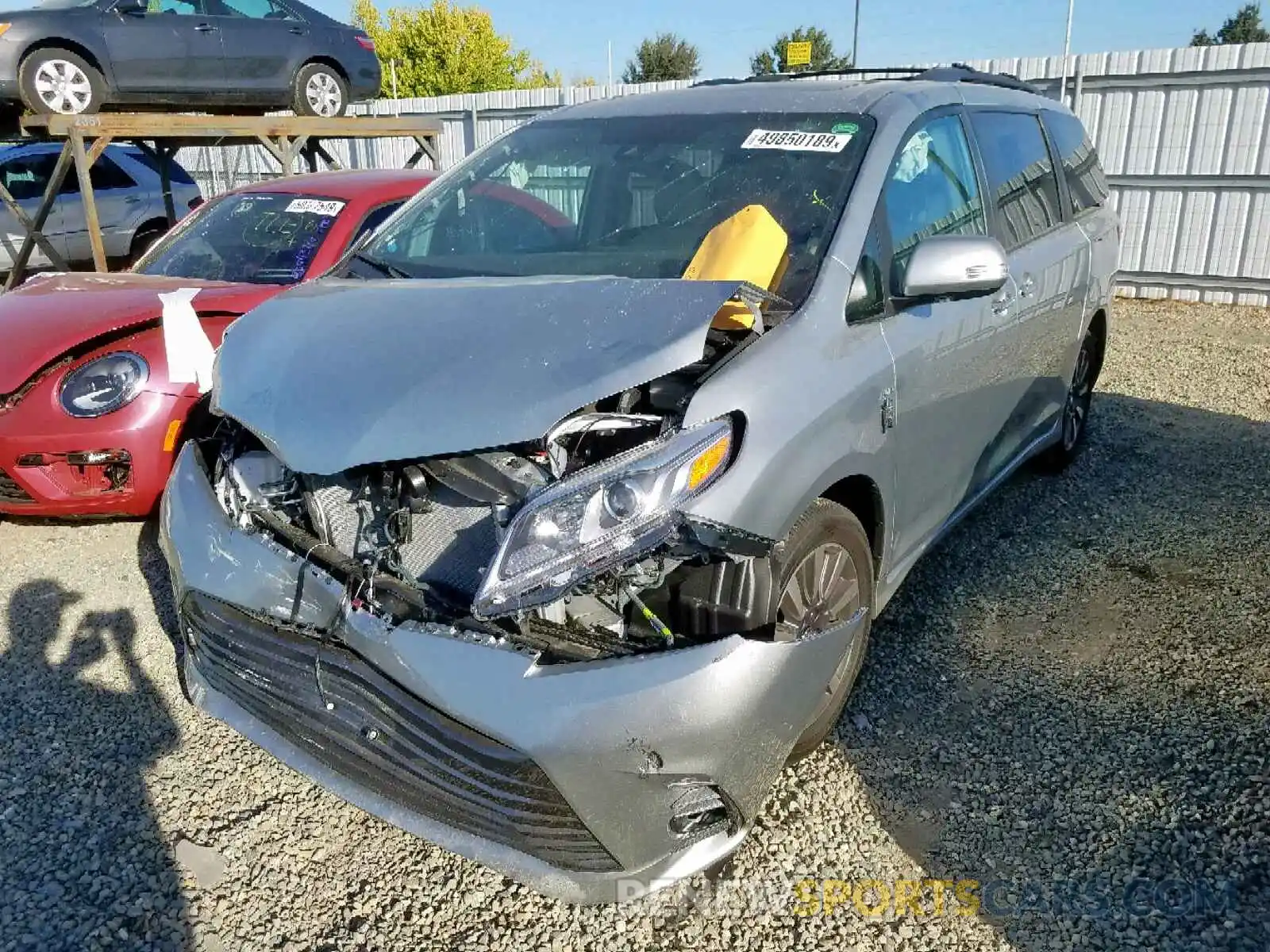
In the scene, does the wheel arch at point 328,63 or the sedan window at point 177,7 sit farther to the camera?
the wheel arch at point 328,63

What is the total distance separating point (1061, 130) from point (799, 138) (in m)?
2.25

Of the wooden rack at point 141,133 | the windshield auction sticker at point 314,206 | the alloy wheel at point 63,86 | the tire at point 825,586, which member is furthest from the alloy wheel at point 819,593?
the alloy wheel at point 63,86

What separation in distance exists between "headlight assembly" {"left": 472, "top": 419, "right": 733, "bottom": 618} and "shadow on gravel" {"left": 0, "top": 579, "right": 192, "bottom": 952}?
3.87 ft

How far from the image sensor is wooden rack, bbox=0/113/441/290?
291 inches

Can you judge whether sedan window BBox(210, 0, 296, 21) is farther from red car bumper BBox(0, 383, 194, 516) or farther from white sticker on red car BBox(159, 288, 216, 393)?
red car bumper BBox(0, 383, 194, 516)

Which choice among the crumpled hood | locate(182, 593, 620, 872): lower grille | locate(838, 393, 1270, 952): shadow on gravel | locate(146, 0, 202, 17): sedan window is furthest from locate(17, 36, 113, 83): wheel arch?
locate(838, 393, 1270, 952): shadow on gravel

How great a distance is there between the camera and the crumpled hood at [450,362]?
2020 millimetres

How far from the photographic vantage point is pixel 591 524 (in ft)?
6.41

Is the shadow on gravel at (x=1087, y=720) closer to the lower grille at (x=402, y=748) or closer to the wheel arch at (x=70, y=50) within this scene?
the lower grille at (x=402, y=748)

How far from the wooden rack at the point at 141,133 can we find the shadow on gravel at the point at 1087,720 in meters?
6.73

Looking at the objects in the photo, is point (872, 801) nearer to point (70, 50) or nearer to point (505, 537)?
point (505, 537)

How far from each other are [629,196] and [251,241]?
105 inches

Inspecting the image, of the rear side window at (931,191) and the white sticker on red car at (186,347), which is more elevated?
the rear side window at (931,191)

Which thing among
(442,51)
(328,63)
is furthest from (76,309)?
(442,51)
